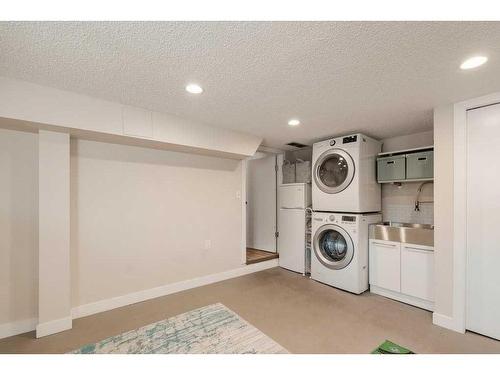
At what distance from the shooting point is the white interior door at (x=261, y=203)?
13.3ft

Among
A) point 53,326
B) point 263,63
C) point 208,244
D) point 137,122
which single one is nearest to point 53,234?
point 53,326

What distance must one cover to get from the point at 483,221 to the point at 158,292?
334 centimetres

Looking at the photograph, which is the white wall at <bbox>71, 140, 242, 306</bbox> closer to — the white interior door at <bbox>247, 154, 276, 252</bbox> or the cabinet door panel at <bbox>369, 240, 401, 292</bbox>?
the white interior door at <bbox>247, 154, 276, 252</bbox>

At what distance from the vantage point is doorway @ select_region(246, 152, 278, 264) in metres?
4.02

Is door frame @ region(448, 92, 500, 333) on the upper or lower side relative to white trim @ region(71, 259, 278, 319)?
upper

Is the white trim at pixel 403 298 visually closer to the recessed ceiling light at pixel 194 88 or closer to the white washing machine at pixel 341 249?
the white washing machine at pixel 341 249

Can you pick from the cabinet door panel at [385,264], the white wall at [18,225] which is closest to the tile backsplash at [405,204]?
the cabinet door panel at [385,264]

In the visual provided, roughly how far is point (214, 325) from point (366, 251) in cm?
205

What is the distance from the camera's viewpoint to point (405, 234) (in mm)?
2549

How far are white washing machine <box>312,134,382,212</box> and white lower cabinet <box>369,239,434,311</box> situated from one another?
22.0 inches

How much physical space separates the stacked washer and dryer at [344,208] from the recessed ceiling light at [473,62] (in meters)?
1.37

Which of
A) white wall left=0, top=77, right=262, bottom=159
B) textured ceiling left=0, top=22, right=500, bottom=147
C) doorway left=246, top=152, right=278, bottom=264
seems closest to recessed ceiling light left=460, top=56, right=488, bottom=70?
textured ceiling left=0, top=22, right=500, bottom=147

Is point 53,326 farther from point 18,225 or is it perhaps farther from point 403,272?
point 403,272
